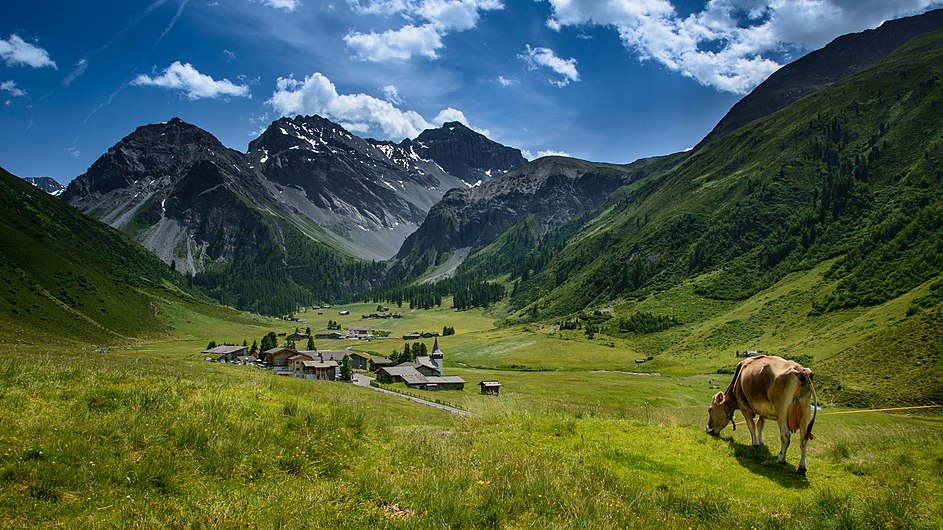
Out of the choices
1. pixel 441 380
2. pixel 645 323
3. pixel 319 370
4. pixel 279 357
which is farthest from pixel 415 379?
pixel 645 323

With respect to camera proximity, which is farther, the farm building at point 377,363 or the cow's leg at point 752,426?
the farm building at point 377,363

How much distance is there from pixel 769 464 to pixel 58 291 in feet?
524

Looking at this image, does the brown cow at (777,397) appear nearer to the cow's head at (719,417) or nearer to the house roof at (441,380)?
the cow's head at (719,417)

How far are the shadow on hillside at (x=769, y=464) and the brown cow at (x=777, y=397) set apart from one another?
264 millimetres

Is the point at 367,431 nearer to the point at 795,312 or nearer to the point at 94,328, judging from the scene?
the point at 795,312

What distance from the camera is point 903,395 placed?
52.3 m

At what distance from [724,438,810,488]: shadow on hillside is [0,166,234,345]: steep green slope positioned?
105035mm

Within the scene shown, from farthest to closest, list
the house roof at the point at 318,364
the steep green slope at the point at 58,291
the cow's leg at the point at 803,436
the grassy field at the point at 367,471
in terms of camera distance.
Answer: the steep green slope at the point at 58,291 → the house roof at the point at 318,364 → the cow's leg at the point at 803,436 → the grassy field at the point at 367,471

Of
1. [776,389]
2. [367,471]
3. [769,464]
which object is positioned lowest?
[769,464]

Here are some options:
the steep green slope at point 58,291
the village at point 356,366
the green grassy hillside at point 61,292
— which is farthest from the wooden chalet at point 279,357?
the steep green slope at point 58,291

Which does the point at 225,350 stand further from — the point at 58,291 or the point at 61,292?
the point at 58,291

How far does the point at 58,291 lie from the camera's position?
122562mm

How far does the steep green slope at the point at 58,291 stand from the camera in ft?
336

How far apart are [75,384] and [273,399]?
488 centimetres
